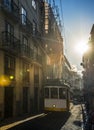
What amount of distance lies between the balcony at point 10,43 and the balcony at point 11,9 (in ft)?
5.51

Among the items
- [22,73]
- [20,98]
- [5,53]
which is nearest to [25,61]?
[22,73]

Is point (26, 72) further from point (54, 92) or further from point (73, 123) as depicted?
point (73, 123)

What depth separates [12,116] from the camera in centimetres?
2505

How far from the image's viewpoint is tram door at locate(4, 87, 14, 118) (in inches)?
937

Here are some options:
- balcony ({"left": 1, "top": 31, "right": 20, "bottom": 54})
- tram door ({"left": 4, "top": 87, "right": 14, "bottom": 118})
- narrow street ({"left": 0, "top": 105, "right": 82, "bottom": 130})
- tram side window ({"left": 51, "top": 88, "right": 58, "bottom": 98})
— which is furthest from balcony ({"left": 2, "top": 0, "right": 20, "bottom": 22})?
narrow street ({"left": 0, "top": 105, "right": 82, "bottom": 130})

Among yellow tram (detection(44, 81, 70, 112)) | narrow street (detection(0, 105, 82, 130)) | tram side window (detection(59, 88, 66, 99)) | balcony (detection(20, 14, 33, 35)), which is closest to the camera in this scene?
narrow street (detection(0, 105, 82, 130))

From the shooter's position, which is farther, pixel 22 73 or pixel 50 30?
pixel 50 30

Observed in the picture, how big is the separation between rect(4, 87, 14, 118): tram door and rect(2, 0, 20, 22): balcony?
644cm

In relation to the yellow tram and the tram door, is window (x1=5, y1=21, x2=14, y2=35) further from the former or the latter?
the yellow tram

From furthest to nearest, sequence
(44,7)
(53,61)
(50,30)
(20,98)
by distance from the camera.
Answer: (53,61), (50,30), (44,7), (20,98)

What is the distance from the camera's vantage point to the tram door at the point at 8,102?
78.1ft

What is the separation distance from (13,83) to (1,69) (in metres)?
3.12

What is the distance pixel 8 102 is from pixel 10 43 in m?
5.31

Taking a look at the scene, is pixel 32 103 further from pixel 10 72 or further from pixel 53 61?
pixel 53 61
